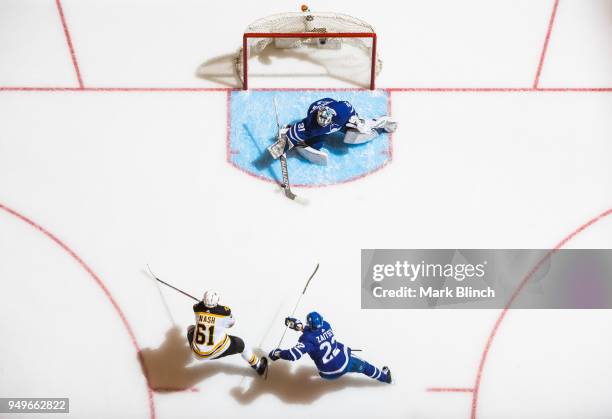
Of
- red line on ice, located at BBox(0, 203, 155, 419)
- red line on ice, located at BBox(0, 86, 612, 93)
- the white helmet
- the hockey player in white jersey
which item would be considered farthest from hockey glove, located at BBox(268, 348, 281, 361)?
red line on ice, located at BBox(0, 86, 612, 93)

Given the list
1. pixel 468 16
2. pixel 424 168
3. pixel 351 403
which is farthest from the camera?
pixel 468 16

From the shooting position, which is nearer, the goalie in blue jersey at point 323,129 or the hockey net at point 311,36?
the goalie in blue jersey at point 323,129

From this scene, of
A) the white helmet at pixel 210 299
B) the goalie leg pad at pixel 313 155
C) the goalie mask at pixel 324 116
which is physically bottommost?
the white helmet at pixel 210 299

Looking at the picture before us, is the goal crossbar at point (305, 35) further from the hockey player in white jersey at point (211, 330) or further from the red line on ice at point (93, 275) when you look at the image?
the hockey player in white jersey at point (211, 330)

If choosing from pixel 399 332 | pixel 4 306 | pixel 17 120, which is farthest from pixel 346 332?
pixel 17 120

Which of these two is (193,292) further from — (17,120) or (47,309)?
(17,120)

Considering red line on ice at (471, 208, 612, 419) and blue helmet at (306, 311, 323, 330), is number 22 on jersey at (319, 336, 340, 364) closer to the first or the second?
blue helmet at (306, 311, 323, 330)

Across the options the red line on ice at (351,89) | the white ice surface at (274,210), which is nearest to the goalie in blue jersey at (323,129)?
the white ice surface at (274,210)
